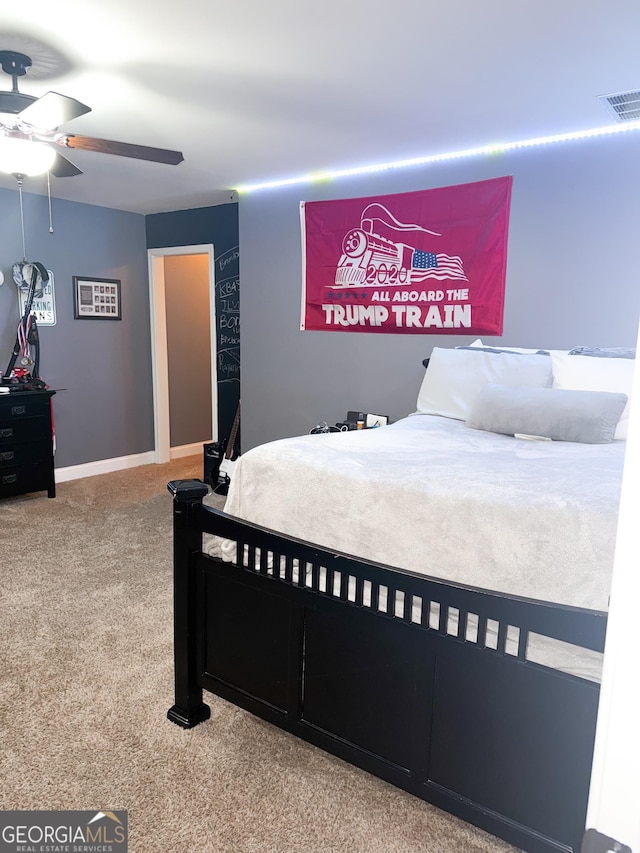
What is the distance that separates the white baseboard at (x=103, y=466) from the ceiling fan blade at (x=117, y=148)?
10.3 feet

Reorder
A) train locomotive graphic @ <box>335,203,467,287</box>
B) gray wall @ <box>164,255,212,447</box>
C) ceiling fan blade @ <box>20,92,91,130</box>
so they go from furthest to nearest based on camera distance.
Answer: gray wall @ <box>164,255,212,447</box>, train locomotive graphic @ <box>335,203,467,287</box>, ceiling fan blade @ <box>20,92,91,130</box>

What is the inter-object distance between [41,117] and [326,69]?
1.15 m

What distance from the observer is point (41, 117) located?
2307mm

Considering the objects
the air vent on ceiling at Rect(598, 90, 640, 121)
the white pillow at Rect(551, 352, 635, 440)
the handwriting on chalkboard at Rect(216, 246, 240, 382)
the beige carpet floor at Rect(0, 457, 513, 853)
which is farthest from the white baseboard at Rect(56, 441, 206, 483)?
the air vent on ceiling at Rect(598, 90, 640, 121)

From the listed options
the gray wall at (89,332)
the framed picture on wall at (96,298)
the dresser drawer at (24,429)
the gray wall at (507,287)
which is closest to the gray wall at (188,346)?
the gray wall at (89,332)

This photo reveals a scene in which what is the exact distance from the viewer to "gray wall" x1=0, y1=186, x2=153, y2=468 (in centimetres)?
462

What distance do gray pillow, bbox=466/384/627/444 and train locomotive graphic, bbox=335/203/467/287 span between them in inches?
49.2

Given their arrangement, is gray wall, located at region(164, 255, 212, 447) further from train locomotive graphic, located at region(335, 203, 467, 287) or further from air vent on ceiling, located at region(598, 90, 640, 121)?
air vent on ceiling, located at region(598, 90, 640, 121)

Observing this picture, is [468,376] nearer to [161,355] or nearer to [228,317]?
[228,317]

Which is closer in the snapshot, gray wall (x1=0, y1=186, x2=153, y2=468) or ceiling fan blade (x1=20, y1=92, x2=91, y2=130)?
ceiling fan blade (x1=20, y1=92, x2=91, y2=130)

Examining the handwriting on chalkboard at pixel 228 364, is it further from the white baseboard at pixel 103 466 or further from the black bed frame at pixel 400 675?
the black bed frame at pixel 400 675

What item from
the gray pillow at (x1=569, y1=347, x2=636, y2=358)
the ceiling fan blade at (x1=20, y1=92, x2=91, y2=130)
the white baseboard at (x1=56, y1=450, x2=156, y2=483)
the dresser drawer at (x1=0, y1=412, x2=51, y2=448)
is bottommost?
the white baseboard at (x1=56, y1=450, x2=156, y2=483)

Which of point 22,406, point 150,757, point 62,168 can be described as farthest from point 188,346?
point 150,757

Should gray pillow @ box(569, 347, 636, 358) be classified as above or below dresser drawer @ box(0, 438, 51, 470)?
above
